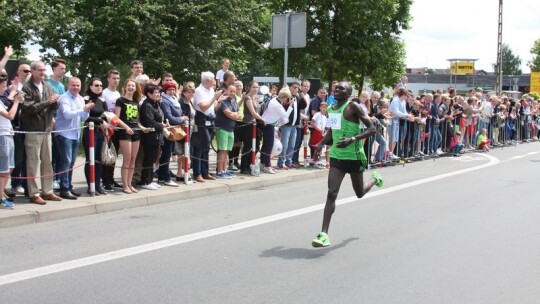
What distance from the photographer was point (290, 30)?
14883mm

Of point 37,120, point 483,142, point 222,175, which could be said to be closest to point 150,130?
point 37,120

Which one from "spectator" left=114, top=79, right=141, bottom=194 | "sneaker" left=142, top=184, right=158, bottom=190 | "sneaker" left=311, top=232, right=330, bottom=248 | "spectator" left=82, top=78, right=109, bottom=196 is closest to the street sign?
"spectator" left=114, top=79, right=141, bottom=194

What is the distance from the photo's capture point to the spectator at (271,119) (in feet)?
43.6

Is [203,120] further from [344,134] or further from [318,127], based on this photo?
[344,134]

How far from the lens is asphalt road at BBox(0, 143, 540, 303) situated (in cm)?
548

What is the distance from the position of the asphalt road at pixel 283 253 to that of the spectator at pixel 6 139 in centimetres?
89

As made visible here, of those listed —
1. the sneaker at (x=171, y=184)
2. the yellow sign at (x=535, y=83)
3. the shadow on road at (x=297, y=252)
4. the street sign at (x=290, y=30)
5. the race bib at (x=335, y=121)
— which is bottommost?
the shadow on road at (x=297, y=252)

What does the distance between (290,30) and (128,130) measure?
6.28m

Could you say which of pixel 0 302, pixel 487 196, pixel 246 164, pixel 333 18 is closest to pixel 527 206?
pixel 487 196

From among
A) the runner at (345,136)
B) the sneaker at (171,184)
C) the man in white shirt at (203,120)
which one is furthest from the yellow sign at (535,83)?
the runner at (345,136)

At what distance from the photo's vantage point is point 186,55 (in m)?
26.3

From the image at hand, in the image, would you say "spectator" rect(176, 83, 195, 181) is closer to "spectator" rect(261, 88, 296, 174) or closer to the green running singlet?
"spectator" rect(261, 88, 296, 174)

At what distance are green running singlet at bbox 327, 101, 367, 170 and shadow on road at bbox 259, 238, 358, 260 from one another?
3.55ft

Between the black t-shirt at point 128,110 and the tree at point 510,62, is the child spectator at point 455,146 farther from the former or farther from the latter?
the tree at point 510,62
